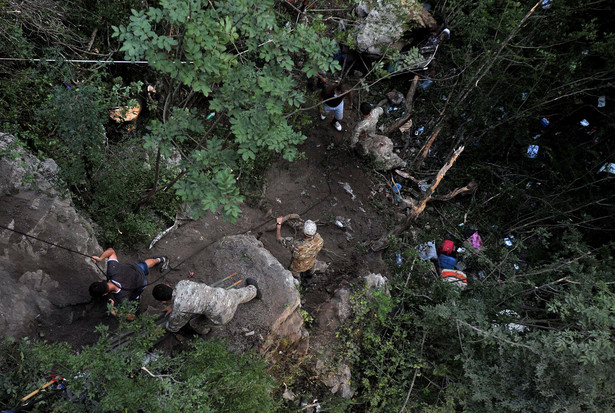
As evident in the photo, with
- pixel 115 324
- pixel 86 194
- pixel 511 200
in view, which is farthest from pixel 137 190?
pixel 511 200

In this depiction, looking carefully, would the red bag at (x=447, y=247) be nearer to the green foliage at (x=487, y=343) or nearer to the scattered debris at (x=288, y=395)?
the green foliage at (x=487, y=343)

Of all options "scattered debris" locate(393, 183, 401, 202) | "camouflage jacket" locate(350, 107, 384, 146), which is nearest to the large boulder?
"camouflage jacket" locate(350, 107, 384, 146)

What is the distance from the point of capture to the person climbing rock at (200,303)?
148 inches

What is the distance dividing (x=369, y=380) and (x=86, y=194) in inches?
194

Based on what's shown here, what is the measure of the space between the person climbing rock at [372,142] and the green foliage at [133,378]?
5.36 metres

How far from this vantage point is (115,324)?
447 cm

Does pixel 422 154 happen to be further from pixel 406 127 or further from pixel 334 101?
pixel 334 101

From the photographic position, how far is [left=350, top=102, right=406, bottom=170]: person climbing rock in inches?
305

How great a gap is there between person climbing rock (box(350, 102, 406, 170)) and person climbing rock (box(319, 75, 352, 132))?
48cm

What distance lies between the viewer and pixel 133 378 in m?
3.44

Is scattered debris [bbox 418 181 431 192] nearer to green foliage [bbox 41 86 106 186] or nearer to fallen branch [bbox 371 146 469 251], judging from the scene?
fallen branch [bbox 371 146 469 251]

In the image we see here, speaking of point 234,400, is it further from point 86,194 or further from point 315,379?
point 86,194

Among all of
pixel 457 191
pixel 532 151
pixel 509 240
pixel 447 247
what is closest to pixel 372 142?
pixel 457 191

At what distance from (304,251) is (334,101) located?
3.66 metres
